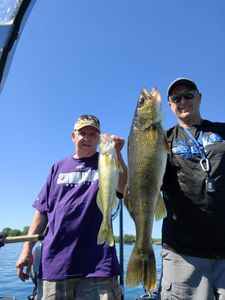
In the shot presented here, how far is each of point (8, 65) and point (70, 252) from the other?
2.17 meters

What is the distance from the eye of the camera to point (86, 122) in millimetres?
5102

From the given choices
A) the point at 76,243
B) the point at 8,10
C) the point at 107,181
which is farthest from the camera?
the point at 76,243

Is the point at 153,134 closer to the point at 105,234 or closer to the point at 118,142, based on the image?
the point at 118,142

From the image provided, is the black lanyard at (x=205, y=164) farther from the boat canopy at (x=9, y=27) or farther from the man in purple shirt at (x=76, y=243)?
the boat canopy at (x=9, y=27)

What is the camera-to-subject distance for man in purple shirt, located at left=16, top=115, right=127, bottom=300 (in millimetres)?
4383

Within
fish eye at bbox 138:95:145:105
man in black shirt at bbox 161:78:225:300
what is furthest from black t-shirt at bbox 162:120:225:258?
fish eye at bbox 138:95:145:105

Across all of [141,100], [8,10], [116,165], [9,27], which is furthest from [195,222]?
[8,10]

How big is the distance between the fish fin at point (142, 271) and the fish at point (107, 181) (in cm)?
38

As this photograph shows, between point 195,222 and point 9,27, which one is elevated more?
point 9,27

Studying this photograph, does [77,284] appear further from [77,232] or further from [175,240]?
[175,240]

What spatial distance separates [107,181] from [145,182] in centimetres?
39

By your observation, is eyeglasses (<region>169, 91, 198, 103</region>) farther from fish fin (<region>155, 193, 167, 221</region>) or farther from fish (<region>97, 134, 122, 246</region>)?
fish fin (<region>155, 193, 167, 221</region>)

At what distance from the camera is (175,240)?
157 inches

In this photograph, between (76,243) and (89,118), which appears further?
(89,118)
